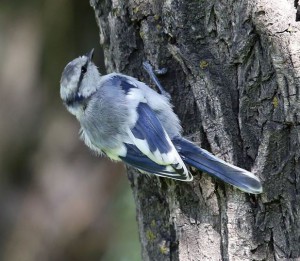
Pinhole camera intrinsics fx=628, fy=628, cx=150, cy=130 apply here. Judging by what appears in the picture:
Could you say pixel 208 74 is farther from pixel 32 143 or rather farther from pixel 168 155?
pixel 32 143

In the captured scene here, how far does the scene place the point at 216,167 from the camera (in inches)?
108

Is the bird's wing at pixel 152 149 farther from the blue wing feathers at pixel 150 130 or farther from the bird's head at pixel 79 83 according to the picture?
the bird's head at pixel 79 83

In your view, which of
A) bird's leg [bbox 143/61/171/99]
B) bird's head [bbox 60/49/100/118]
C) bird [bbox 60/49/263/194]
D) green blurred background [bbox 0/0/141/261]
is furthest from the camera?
green blurred background [bbox 0/0/141/261]

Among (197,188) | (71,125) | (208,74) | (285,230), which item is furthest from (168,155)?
(71,125)

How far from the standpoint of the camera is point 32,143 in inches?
204

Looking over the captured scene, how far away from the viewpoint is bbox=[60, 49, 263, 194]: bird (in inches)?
110

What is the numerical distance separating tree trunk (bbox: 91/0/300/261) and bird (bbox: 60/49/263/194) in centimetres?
7

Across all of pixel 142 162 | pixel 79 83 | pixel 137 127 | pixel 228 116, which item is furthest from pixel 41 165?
pixel 228 116

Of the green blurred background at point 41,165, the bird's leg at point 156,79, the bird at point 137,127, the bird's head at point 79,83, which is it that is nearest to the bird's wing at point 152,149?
the bird at point 137,127

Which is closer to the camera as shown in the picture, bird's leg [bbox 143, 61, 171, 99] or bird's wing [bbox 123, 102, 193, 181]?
bird's wing [bbox 123, 102, 193, 181]

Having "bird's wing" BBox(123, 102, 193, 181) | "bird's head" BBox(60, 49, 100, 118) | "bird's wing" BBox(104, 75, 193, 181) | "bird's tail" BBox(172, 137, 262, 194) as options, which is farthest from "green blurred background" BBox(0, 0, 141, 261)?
"bird's tail" BBox(172, 137, 262, 194)

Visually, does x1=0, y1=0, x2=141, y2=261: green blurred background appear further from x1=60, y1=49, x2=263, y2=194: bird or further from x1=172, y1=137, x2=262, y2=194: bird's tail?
x1=172, y1=137, x2=262, y2=194: bird's tail

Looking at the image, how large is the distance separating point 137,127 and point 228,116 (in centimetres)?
50

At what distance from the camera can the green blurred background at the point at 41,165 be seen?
5074mm
